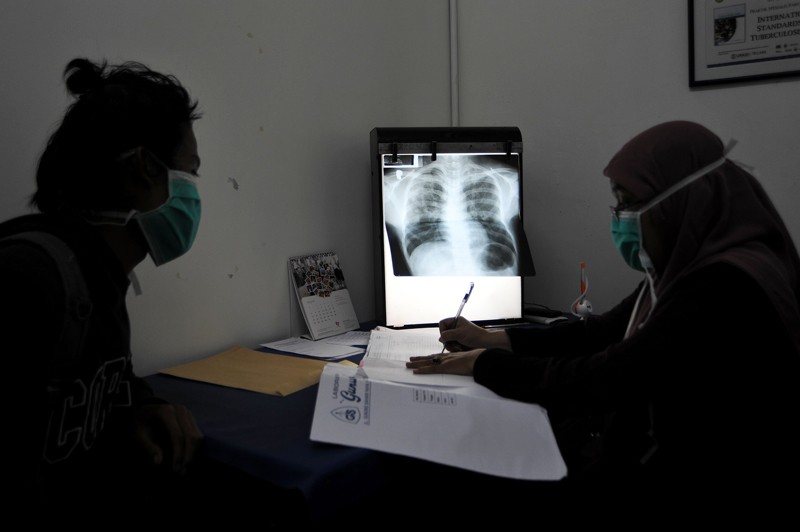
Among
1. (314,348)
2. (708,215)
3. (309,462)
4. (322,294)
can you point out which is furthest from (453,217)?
(309,462)

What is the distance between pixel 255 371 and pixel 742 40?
1.69 m

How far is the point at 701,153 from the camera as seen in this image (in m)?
1.13

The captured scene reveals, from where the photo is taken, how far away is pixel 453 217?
1.84 metres

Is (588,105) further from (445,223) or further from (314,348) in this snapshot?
(314,348)

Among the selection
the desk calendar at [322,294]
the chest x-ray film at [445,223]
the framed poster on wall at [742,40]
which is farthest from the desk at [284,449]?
Answer: the framed poster on wall at [742,40]

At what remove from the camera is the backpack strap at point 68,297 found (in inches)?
33.5

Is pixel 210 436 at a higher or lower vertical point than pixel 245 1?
lower

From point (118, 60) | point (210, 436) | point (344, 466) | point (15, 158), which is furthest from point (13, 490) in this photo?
point (118, 60)

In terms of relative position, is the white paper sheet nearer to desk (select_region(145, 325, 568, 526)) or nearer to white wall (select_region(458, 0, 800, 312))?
desk (select_region(145, 325, 568, 526))

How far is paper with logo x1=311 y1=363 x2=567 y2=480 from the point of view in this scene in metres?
0.91

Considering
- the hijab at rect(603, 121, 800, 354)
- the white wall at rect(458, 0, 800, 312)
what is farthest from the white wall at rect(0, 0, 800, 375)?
the hijab at rect(603, 121, 800, 354)

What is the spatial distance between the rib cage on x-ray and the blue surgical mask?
758 millimetres

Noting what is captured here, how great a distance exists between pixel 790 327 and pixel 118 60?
4.73 ft

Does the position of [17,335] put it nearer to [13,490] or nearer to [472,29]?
[13,490]
